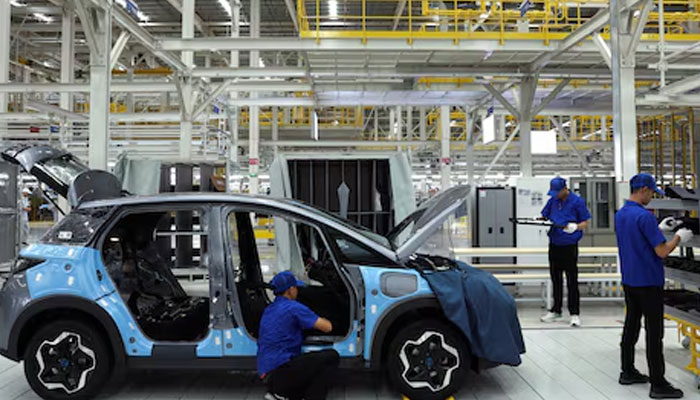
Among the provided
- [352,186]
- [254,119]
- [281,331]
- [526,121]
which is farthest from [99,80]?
[254,119]

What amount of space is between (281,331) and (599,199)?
8.28 meters

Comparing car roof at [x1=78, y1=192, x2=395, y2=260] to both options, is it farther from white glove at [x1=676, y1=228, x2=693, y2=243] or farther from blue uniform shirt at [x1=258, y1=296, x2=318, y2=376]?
white glove at [x1=676, y1=228, x2=693, y2=243]

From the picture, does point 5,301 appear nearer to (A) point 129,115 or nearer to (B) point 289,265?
(B) point 289,265

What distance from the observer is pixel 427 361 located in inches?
143

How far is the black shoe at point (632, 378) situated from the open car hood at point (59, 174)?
451 cm

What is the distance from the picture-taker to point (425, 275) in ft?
12.3

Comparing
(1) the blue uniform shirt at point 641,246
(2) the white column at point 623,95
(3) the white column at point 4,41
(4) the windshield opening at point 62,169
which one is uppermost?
(3) the white column at point 4,41

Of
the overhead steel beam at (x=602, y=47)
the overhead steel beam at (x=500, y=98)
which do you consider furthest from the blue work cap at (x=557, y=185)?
the overhead steel beam at (x=500, y=98)

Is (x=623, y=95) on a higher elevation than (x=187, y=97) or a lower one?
lower

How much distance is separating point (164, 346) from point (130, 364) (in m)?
0.27

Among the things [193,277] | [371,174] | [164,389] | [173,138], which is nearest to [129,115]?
[173,138]

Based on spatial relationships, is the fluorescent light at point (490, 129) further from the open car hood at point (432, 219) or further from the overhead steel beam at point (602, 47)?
the open car hood at point (432, 219)

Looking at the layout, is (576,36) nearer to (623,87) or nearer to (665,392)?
(623,87)

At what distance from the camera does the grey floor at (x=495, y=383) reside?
3902 millimetres
